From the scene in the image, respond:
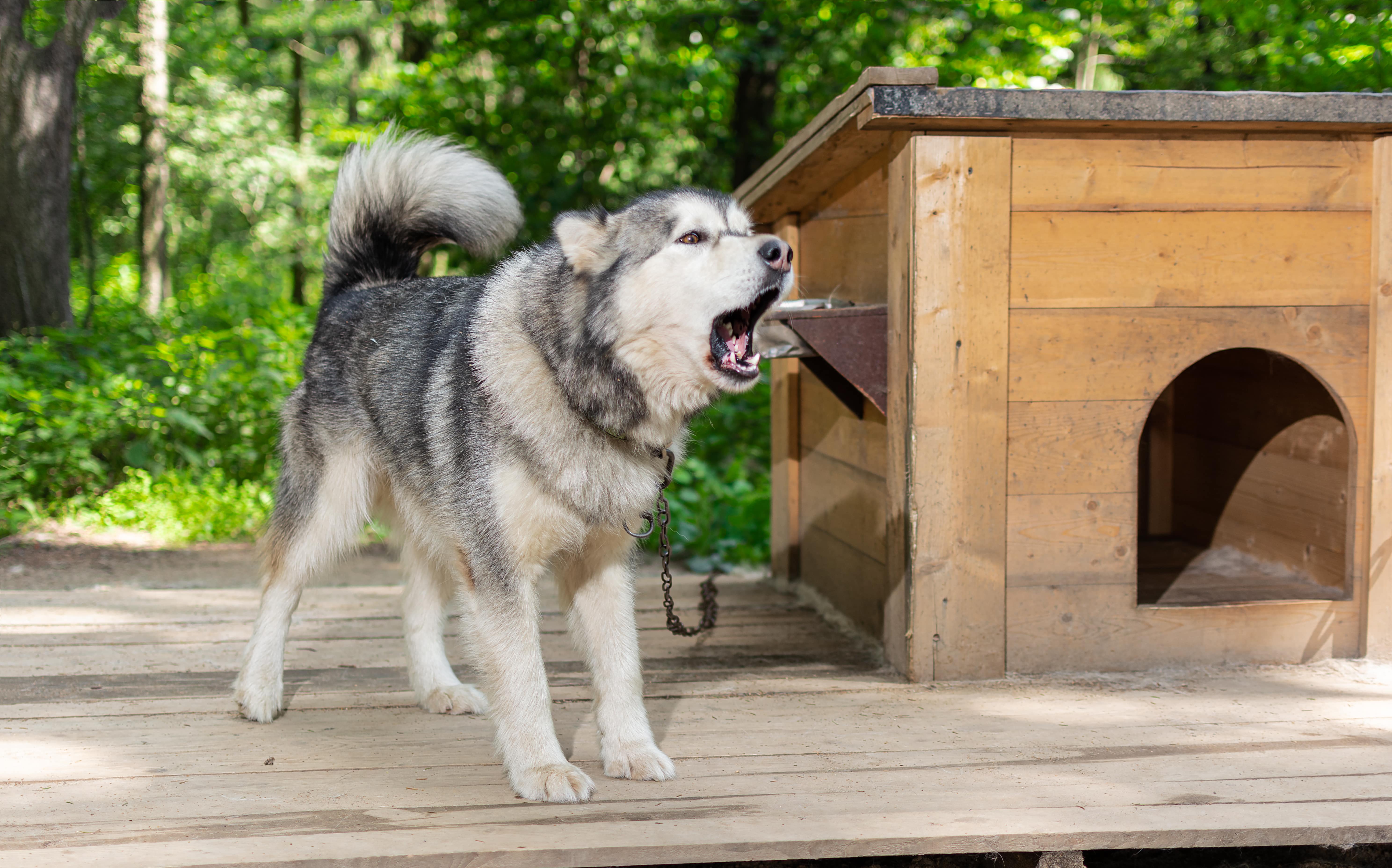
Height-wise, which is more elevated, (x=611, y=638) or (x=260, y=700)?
(x=611, y=638)

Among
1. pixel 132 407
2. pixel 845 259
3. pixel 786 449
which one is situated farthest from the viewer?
pixel 132 407

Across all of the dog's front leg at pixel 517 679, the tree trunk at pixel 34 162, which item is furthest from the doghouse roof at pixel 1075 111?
the tree trunk at pixel 34 162

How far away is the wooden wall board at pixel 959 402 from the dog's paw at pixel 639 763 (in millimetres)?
1058

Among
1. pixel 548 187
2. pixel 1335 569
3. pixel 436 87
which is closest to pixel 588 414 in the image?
pixel 1335 569

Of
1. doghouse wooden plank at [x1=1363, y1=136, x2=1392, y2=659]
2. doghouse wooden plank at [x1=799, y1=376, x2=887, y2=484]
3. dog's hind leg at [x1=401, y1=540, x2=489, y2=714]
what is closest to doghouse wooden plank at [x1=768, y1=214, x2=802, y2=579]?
doghouse wooden plank at [x1=799, y1=376, x2=887, y2=484]

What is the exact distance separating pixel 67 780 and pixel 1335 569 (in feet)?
13.8

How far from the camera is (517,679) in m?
2.48

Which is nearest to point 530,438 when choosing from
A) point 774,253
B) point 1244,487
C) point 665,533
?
point 665,533

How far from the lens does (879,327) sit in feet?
11.1

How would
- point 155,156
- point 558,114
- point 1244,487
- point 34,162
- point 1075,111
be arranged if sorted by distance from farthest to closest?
1. point 155,156
2. point 558,114
3. point 34,162
4. point 1244,487
5. point 1075,111

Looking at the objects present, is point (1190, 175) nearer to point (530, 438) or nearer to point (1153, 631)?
point (1153, 631)

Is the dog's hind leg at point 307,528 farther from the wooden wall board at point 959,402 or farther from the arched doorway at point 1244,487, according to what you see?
the arched doorway at point 1244,487

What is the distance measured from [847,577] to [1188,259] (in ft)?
5.78

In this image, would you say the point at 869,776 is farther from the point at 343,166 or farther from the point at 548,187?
the point at 548,187
